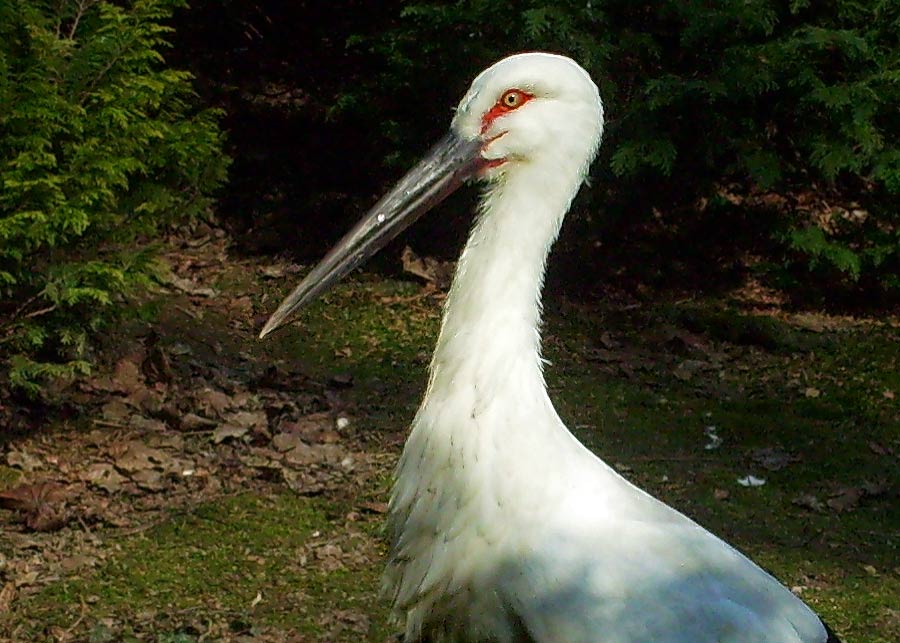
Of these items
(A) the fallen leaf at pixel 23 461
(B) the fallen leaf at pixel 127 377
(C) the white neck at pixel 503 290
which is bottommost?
(B) the fallen leaf at pixel 127 377

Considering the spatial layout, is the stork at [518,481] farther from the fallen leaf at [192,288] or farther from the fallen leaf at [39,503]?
the fallen leaf at [192,288]

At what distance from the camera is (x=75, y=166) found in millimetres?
4270

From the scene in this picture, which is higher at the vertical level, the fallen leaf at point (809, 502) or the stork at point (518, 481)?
the stork at point (518, 481)

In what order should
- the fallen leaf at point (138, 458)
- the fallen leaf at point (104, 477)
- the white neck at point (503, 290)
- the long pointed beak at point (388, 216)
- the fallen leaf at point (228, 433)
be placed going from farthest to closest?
the fallen leaf at point (228, 433) < the fallen leaf at point (138, 458) < the fallen leaf at point (104, 477) < the long pointed beak at point (388, 216) < the white neck at point (503, 290)

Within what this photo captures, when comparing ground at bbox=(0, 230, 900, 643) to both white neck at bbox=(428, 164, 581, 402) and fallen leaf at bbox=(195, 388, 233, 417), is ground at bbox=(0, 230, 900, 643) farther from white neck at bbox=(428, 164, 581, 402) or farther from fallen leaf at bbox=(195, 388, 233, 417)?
white neck at bbox=(428, 164, 581, 402)

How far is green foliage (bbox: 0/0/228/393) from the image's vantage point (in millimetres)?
4141

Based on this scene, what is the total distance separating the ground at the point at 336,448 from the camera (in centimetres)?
386

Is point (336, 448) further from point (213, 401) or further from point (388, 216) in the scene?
point (388, 216)

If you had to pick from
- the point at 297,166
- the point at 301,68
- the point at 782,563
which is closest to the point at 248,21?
the point at 301,68

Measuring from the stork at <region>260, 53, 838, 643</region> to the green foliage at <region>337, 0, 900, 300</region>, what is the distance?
3.03 m

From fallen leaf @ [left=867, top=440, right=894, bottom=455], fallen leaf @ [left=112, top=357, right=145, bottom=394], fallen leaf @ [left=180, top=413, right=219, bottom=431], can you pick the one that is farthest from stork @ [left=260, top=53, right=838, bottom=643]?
fallen leaf @ [left=867, top=440, right=894, bottom=455]

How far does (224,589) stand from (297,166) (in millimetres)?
4449

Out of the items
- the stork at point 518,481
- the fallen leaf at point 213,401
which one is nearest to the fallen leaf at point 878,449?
the stork at point 518,481

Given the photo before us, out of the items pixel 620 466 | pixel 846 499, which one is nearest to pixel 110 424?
pixel 620 466
